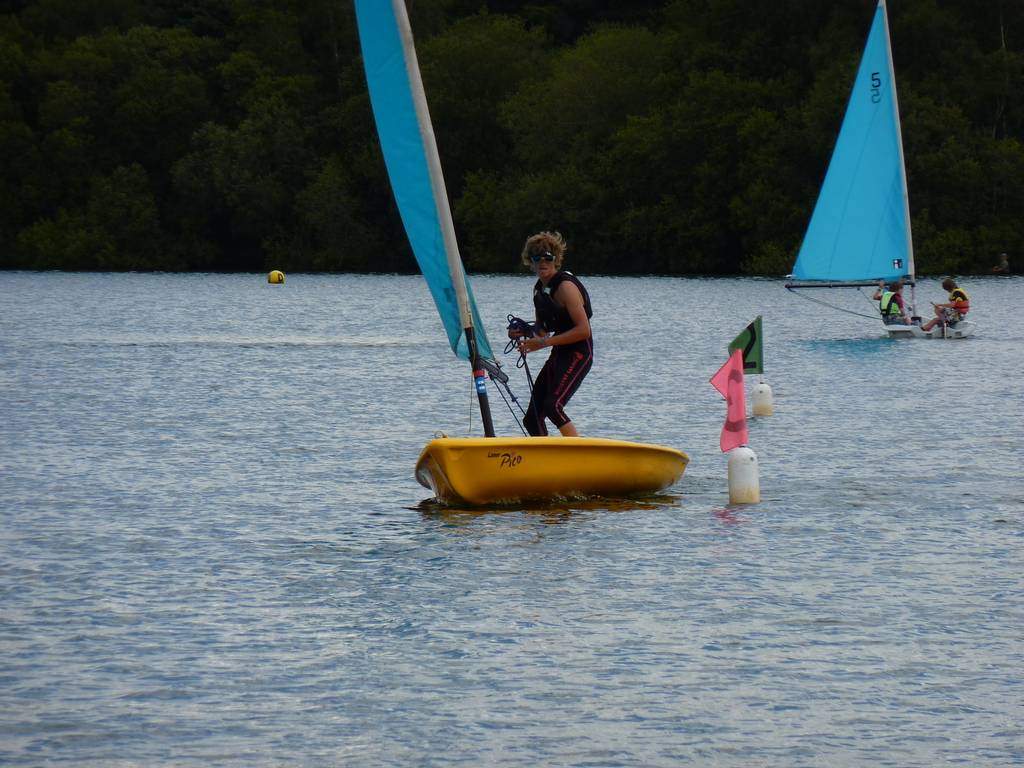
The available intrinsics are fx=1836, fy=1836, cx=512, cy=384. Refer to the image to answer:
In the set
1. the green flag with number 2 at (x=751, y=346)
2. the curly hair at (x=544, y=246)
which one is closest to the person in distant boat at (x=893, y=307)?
the green flag with number 2 at (x=751, y=346)

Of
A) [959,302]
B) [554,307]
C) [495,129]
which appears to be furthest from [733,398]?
[495,129]

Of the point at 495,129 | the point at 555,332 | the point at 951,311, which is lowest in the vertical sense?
the point at 951,311

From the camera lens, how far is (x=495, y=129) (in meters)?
98.1

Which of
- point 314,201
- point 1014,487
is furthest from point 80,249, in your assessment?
point 1014,487

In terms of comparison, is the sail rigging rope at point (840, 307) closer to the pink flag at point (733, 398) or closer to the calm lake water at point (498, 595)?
the calm lake water at point (498, 595)

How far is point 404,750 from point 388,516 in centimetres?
669

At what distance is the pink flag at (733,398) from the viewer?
1535 cm

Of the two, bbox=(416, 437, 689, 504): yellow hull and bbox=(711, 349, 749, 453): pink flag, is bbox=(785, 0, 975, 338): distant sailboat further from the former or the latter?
bbox=(416, 437, 689, 504): yellow hull

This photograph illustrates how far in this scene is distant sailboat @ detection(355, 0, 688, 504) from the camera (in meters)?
13.8

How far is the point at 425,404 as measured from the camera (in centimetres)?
2586

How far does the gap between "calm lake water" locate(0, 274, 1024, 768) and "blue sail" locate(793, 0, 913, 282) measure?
15660mm

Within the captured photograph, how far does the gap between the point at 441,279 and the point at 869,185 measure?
28613 millimetres

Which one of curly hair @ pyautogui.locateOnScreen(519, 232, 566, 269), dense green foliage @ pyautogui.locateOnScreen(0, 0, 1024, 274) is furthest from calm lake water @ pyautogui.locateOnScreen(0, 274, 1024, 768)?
dense green foliage @ pyautogui.locateOnScreen(0, 0, 1024, 274)

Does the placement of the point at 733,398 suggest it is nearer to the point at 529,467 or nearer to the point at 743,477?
the point at 743,477
